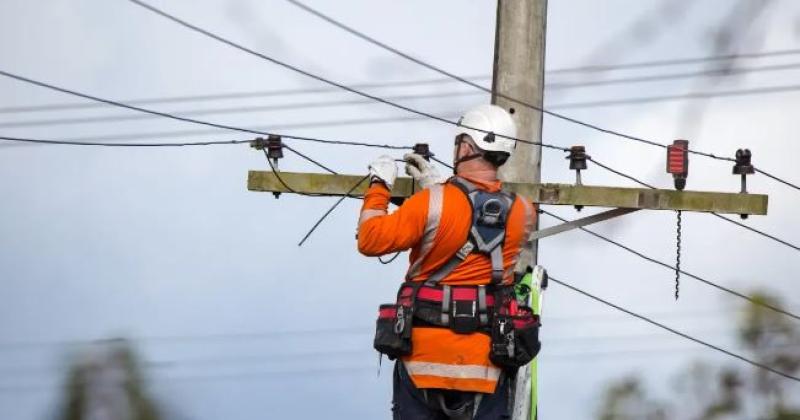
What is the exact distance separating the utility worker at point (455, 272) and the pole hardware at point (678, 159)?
18.1ft

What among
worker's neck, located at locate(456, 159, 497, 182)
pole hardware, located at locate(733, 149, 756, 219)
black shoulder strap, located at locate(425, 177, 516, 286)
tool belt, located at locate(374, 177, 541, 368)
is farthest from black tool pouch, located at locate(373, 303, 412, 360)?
pole hardware, located at locate(733, 149, 756, 219)

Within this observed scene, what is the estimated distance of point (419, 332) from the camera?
9555 millimetres

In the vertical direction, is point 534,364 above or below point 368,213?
below

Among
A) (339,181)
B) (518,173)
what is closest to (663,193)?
(518,173)

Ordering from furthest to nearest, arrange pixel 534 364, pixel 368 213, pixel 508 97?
1. pixel 508 97
2. pixel 534 364
3. pixel 368 213

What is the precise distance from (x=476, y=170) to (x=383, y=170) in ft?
1.41

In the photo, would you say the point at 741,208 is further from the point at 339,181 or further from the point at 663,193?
the point at 339,181

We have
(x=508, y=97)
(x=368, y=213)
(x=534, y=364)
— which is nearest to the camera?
(x=368, y=213)

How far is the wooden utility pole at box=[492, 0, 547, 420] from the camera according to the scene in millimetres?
14578

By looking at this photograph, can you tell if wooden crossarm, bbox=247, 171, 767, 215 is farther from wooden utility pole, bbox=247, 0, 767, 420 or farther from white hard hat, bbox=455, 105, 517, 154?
white hard hat, bbox=455, 105, 517, 154

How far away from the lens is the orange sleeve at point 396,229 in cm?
924

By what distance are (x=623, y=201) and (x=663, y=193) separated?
0.34 metres

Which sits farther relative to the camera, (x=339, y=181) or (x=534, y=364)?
(x=339, y=181)

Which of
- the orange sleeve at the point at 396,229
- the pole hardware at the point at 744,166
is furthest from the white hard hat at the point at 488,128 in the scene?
the pole hardware at the point at 744,166
